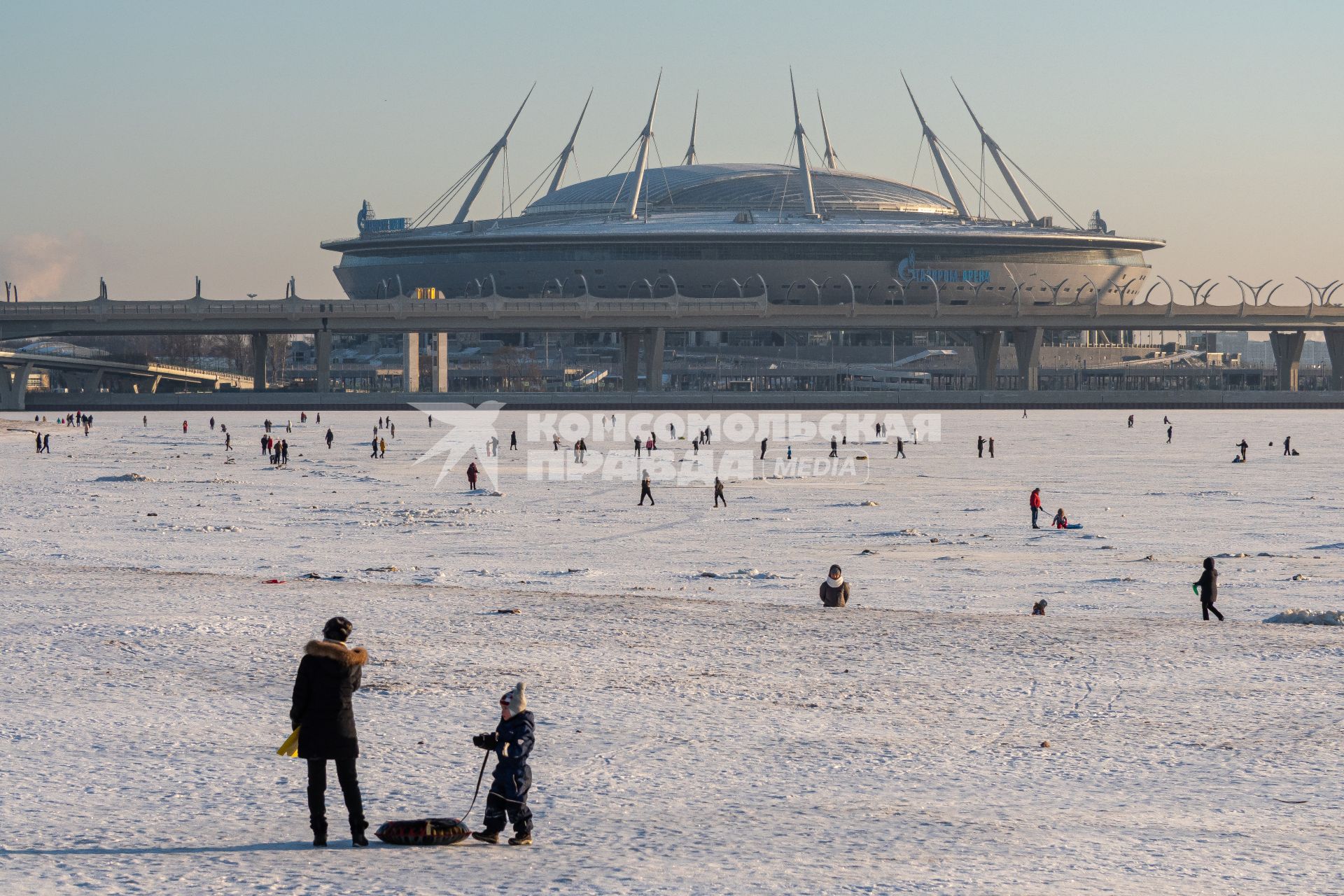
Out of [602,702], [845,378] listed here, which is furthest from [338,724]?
[845,378]

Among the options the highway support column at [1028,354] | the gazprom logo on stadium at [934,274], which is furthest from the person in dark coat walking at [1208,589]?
the gazprom logo on stadium at [934,274]

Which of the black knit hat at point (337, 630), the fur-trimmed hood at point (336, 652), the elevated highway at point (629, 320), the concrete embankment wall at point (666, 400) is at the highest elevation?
the elevated highway at point (629, 320)

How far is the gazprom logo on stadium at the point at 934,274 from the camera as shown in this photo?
17500cm

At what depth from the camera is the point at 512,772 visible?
35.0ft

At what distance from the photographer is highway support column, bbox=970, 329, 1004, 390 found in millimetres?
141500

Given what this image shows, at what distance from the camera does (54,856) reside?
10.2 metres

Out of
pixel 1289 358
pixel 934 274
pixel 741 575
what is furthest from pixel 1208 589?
pixel 934 274

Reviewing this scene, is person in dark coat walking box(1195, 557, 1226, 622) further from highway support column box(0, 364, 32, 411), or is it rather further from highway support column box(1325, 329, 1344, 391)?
highway support column box(1325, 329, 1344, 391)

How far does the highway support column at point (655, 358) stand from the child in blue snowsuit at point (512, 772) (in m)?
123

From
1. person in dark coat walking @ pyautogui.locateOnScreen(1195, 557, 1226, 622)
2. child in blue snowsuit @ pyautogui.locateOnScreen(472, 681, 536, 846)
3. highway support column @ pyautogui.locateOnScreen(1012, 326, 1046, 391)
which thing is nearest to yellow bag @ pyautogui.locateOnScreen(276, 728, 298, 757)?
child in blue snowsuit @ pyautogui.locateOnScreen(472, 681, 536, 846)

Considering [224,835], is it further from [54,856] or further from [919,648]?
[919,648]

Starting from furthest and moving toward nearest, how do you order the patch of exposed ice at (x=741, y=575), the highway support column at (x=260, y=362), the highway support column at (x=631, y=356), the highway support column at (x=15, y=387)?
the highway support column at (x=260, y=362) < the highway support column at (x=631, y=356) < the highway support column at (x=15, y=387) < the patch of exposed ice at (x=741, y=575)

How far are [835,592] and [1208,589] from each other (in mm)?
5249

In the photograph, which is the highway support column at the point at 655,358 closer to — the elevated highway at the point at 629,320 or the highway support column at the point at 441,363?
the elevated highway at the point at 629,320
